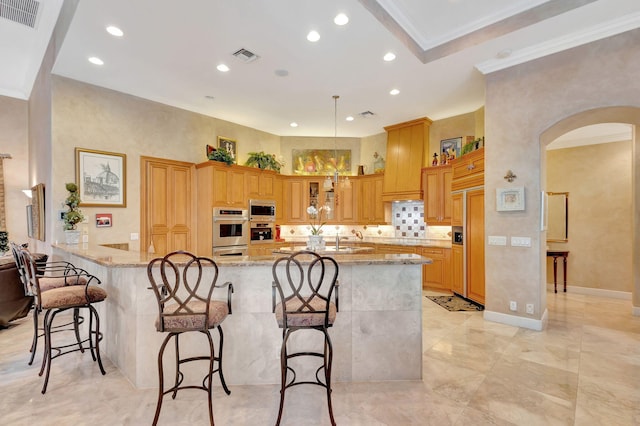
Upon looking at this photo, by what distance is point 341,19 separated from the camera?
10.4 ft

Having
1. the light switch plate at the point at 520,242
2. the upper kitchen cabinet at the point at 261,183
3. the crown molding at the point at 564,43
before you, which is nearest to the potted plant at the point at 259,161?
the upper kitchen cabinet at the point at 261,183

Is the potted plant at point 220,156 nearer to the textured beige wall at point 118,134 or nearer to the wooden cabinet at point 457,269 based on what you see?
the textured beige wall at point 118,134

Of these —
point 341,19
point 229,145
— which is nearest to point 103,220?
point 229,145

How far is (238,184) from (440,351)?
4.43m

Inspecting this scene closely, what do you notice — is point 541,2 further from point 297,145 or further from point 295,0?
point 297,145

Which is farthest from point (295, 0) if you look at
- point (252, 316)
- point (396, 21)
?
point (252, 316)

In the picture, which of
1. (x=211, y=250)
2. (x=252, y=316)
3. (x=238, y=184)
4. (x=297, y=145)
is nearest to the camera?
(x=252, y=316)

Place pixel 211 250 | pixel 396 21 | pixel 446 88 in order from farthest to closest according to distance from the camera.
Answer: pixel 211 250 → pixel 446 88 → pixel 396 21

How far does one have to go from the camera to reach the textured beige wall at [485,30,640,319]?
3309mm

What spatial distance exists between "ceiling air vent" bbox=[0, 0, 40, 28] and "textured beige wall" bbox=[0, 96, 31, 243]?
10.1 feet

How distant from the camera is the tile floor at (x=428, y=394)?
2.15 meters

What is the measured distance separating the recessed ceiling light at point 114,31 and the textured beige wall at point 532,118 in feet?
14.9

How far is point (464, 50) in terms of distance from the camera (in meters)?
3.76

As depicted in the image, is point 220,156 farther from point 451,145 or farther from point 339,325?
point 451,145
